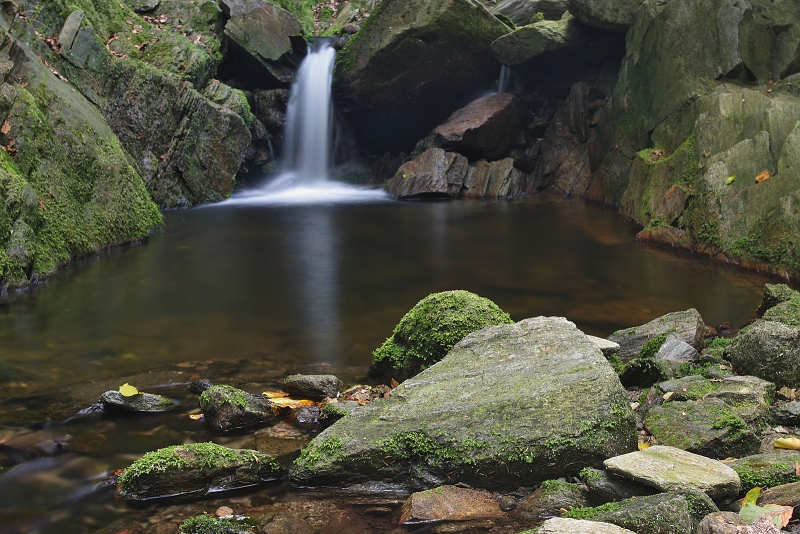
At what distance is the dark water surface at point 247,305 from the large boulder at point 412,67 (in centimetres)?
627

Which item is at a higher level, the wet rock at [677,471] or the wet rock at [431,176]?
the wet rock at [431,176]

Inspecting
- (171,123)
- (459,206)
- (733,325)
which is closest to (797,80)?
(733,325)

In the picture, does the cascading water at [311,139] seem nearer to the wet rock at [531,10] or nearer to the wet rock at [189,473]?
the wet rock at [531,10]

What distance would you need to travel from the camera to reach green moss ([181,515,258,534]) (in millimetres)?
3393

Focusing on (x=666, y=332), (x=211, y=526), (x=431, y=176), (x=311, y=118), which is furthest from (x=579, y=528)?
(x=311, y=118)

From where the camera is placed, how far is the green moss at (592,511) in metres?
3.00

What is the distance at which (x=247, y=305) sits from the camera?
8445mm

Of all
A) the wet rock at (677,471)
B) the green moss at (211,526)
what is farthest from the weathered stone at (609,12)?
the green moss at (211,526)

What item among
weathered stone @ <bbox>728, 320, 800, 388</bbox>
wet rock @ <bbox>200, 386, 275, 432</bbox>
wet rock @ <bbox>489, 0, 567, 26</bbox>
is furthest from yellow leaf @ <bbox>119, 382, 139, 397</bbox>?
wet rock @ <bbox>489, 0, 567, 26</bbox>

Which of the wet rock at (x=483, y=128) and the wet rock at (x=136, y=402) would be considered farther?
the wet rock at (x=483, y=128)

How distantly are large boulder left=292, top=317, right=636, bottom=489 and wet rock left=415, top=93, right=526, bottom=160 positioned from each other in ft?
51.5

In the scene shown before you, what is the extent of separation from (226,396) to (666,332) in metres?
4.03

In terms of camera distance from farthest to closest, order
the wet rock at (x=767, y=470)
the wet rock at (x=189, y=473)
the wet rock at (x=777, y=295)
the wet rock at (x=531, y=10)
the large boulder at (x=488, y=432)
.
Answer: the wet rock at (x=531, y=10) < the wet rock at (x=777, y=295) < the wet rock at (x=189, y=473) < the large boulder at (x=488, y=432) < the wet rock at (x=767, y=470)

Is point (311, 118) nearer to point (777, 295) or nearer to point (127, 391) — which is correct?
point (777, 295)
